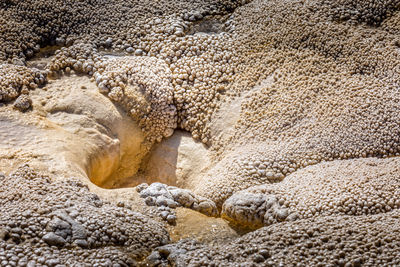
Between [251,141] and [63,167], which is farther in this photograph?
[251,141]

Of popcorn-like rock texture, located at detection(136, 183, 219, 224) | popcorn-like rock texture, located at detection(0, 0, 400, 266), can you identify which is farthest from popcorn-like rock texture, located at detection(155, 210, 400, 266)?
popcorn-like rock texture, located at detection(136, 183, 219, 224)

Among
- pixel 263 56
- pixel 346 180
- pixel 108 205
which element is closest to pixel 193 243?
pixel 108 205

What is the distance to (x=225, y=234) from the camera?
2127mm

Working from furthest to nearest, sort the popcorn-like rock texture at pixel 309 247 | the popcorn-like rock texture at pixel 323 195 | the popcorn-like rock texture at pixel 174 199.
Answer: the popcorn-like rock texture at pixel 174 199 → the popcorn-like rock texture at pixel 323 195 → the popcorn-like rock texture at pixel 309 247

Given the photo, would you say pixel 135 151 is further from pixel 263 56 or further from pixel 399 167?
pixel 399 167

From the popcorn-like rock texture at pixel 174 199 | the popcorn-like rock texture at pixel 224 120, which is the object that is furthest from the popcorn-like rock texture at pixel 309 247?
the popcorn-like rock texture at pixel 174 199

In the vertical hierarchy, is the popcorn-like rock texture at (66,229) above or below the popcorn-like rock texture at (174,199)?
above

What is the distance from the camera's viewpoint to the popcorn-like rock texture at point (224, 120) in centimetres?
182

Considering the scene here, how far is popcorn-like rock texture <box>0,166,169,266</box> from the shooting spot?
1752 mm

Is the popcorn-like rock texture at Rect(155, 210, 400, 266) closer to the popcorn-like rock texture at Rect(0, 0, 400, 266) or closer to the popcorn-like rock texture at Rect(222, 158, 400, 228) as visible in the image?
the popcorn-like rock texture at Rect(0, 0, 400, 266)

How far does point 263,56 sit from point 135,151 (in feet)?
3.19

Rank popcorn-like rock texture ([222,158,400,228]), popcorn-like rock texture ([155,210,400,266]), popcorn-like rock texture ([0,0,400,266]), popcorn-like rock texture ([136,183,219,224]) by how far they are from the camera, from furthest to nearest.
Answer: popcorn-like rock texture ([136,183,219,224]), popcorn-like rock texture ([222,158,400,228]), popcorn-like rock texture ([0,0,400,266]), popcorn-like rock texture ([155,210,400,266])

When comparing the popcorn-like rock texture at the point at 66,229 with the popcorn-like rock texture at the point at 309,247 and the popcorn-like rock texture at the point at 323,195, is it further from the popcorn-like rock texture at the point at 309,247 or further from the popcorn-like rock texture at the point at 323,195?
the popcorn-like rock texture at the point at 323,195

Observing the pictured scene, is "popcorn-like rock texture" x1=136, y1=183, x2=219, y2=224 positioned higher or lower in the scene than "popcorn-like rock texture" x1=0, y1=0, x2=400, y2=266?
lower
